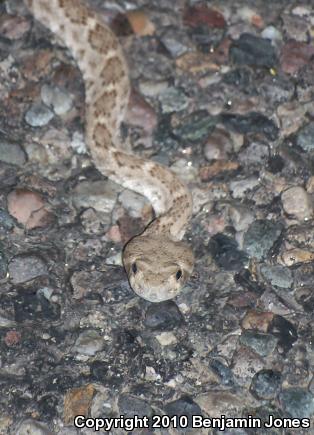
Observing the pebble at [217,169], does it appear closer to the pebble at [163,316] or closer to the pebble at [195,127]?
the pebble at [195,127]

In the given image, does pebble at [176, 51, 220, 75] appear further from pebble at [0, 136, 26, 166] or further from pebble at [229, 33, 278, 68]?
pebble at [0, 136, 26, 166]

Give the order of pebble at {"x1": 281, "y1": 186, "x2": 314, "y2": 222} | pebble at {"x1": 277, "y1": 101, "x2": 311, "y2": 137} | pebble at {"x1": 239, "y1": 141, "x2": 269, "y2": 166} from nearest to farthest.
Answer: pebble at {"x1": 281, "y1": 186, "x2": 314, "y2": 222}
pebble at {"x1": 239, "y1": 141, "x2": 269, "y2": 166}
pebble at {"x1": 277, "y1": 101, "x2": 311, "y2": 137}

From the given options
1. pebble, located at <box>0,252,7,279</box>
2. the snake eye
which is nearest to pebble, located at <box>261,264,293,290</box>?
the snake eye

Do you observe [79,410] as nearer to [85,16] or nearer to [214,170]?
[214,170]

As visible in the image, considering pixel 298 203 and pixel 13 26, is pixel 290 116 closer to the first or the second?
pixel 298 203

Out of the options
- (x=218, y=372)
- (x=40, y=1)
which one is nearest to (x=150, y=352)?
(x=218, y=372)

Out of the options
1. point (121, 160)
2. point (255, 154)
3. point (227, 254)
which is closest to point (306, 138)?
point (255, 154)
